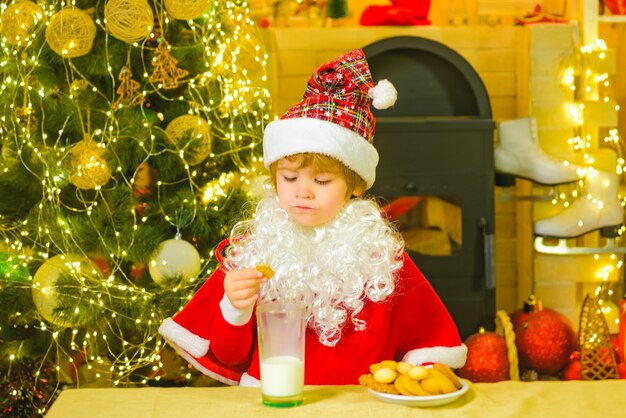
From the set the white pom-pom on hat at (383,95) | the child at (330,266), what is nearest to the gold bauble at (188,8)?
the child at (330,266)

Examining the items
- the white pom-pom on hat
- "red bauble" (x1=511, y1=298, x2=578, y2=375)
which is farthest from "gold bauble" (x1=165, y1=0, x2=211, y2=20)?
"red bauble" (x1=511, y1=298, x2=578, y2=375)

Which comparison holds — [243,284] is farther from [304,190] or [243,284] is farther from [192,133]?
[192,133]

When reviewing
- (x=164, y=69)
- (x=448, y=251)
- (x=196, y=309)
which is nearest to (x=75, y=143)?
(x=164, y=69)

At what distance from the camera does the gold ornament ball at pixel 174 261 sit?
264 centimetres

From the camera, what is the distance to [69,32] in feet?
8.20

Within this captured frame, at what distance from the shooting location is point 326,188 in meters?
1.75

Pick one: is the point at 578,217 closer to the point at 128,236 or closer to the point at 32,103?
the point at 128,236

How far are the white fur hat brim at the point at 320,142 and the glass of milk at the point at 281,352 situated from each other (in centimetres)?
41

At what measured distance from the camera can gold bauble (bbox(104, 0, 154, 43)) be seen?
8.27 feet

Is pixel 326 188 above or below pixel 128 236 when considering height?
above

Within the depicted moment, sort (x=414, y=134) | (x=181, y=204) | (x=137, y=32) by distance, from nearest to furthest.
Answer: (x=137, y=32), (x=181, y=204), (x=414, y=134)

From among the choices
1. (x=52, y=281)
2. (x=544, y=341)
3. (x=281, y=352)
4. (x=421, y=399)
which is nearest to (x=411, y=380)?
(x=421, y=399)

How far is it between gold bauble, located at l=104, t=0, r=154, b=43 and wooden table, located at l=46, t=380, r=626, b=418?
130 cm

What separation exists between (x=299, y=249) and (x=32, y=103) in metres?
1.20
